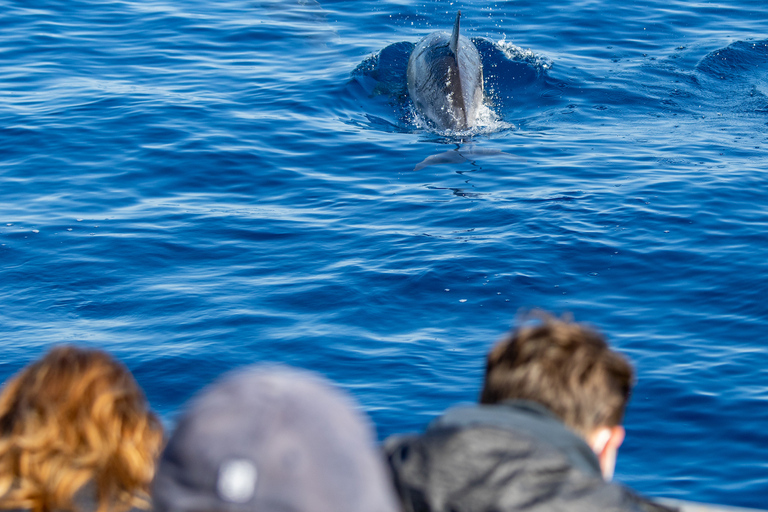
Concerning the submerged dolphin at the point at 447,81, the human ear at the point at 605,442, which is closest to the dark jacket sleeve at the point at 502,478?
the human ear at the point at 605,442

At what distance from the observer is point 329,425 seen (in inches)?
76.2

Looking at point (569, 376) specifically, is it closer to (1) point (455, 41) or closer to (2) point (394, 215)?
(2) point (394, 215)

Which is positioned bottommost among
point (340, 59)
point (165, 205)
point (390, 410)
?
point (390, 410)

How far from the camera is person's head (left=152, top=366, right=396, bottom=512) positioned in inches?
74.0

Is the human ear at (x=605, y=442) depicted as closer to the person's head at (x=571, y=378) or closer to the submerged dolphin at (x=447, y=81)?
the person's head at (x=571, y=378)

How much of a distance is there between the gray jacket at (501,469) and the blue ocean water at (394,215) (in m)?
4.21

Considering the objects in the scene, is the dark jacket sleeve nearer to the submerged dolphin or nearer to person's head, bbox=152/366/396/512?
person's head, bbox=152/366/396/512

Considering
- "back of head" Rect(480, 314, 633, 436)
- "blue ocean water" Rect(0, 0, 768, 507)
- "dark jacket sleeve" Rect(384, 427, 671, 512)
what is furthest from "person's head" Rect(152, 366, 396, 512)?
"blue ocean water" Rect(0, 0, 768, 507)

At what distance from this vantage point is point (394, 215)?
11242 millimetres

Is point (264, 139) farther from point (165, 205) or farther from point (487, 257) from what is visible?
point (487, 257)

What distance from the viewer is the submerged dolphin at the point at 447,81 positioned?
14.6 meters

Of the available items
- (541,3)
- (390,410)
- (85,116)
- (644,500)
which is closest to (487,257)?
(390,410)

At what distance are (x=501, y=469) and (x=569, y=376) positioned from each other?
503 millimetres

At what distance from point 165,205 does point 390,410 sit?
5.15 meters
